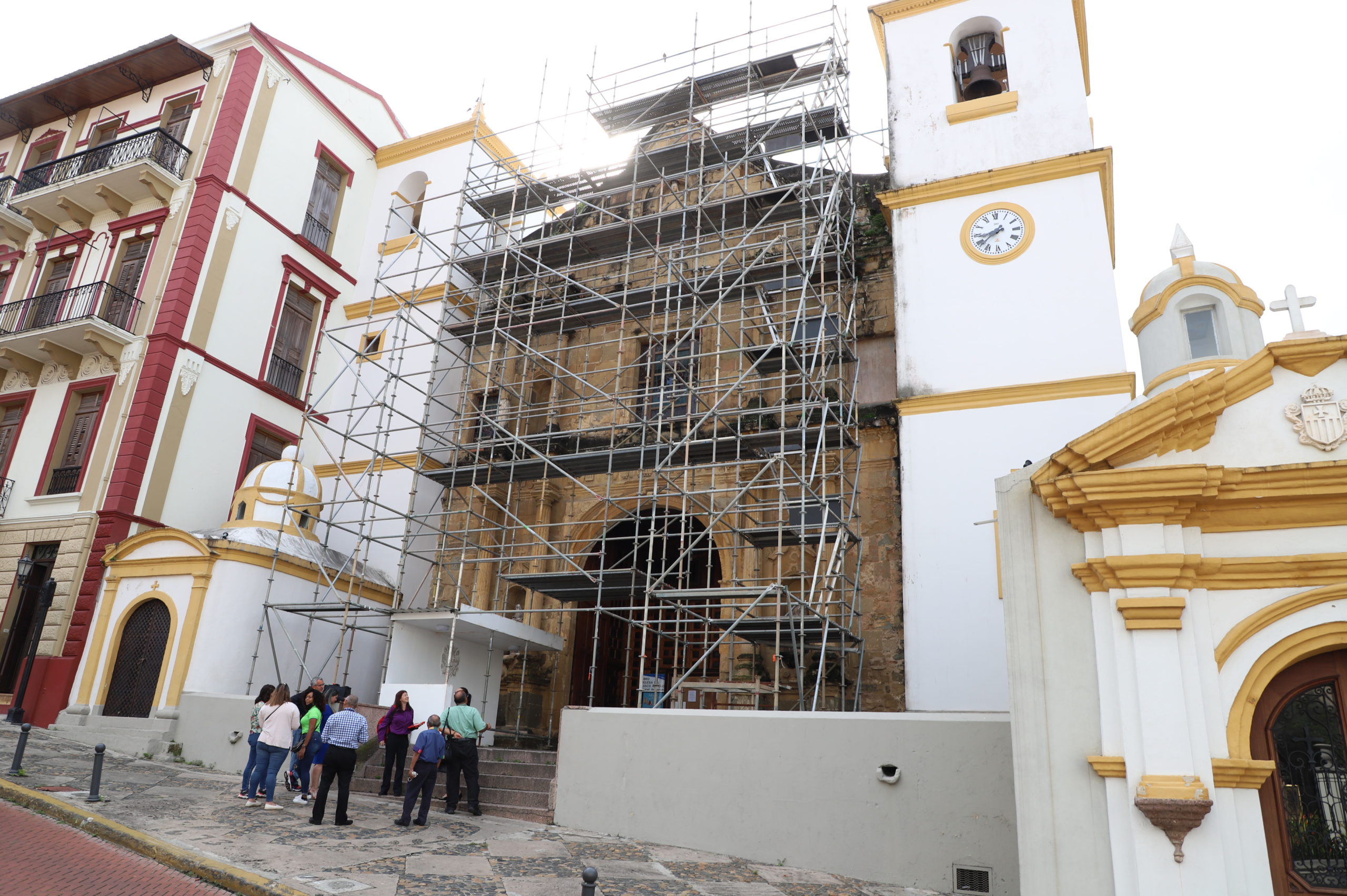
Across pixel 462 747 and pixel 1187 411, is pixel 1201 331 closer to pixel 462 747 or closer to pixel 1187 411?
pixel 1187 411

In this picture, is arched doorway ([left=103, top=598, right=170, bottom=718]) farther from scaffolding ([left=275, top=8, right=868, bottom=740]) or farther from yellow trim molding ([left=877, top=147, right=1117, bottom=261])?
yellow trim molding ([left=877, top=147, right=1117, bottom=261])

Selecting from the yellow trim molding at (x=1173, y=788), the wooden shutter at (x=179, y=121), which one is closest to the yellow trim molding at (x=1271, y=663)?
the yellow trim molding at (x=1173, y=788)

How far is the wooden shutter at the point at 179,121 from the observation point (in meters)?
18.0

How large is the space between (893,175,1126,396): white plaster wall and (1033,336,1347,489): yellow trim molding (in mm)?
4848

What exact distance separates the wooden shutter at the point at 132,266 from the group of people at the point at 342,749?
391 inches

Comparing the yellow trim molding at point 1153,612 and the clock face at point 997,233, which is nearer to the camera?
the yellow trim molding at point 1153,612

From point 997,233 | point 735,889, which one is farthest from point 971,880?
point 997,233

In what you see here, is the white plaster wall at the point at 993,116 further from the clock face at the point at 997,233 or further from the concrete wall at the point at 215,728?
the concrete wall at the point at 215,728

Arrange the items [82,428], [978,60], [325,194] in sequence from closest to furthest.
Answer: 1. [978,60]
2. [82,428]
3. [325,194]

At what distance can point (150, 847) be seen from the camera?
7074 millimetres

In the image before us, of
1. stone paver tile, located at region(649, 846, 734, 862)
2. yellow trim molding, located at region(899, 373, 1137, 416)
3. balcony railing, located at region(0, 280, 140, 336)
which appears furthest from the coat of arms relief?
balcony railing, located at region(0, 280, 140, 336)

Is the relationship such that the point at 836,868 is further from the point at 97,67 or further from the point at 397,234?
the point at 97,67

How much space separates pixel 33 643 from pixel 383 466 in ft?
18.0

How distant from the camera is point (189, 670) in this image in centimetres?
1327
